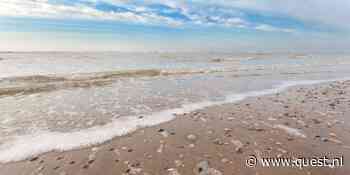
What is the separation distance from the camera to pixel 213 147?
14.9 ft

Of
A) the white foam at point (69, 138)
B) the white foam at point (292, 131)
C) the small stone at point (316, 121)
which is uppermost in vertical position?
the small stone at point (316, 121)

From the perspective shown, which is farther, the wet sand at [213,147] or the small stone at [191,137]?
the small stone at [191,137]

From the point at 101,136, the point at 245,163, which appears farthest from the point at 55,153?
the point at 245,163

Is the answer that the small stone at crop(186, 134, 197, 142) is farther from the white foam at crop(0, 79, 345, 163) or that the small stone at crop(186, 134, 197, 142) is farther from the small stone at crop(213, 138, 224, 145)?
the white foam at crop(0, 79, 345, 163)

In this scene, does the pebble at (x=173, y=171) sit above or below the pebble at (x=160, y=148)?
below

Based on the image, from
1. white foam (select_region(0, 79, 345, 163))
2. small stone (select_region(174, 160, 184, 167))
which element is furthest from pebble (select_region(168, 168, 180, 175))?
white foam (select_region(0, 79, 345, 163))

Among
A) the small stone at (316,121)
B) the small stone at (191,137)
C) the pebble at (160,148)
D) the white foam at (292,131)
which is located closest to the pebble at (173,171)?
the pebble at (160,148)

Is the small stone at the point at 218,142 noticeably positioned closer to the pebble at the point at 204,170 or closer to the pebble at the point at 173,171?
the pebble at the point at 204,170

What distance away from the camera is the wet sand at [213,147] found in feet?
12.3

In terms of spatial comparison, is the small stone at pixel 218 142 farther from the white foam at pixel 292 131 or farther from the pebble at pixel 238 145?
the white foam at pixel 292 131

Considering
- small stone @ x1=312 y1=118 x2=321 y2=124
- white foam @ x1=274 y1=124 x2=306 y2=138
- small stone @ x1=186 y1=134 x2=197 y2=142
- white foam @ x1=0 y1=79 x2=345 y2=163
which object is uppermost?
small stone @ x1=312 y1=118 x2=321 y2=124

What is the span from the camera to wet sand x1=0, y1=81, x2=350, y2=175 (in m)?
3.75

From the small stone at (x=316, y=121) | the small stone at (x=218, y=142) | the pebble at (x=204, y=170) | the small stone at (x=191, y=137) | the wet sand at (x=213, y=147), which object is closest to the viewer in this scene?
the pebble at (x=204, y=170)

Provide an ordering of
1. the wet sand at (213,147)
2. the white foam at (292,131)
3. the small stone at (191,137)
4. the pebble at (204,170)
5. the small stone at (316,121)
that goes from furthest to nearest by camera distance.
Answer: the small stone at (316,121) < the white foam at (292,131) < the small stone at (191,137) < the wet sand at (213,147) < the pebble at (204,170)
